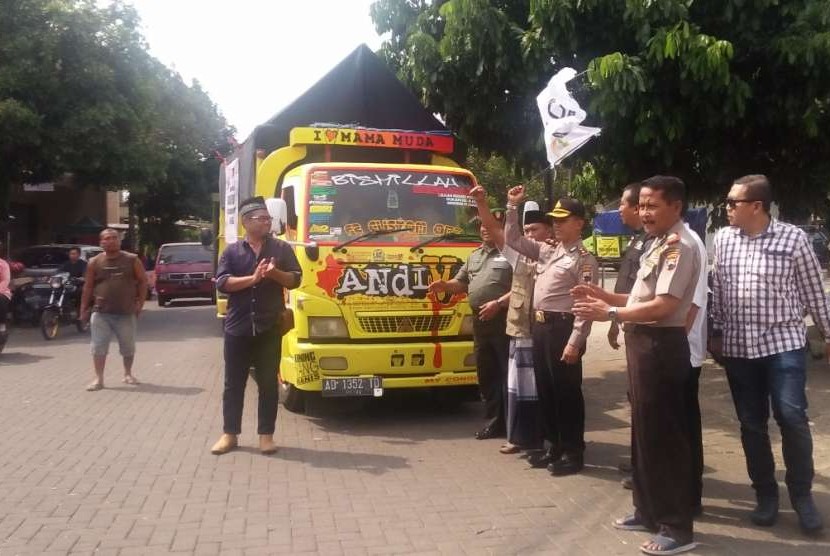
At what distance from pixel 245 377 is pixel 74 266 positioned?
11308 mm

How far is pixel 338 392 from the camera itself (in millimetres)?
7000

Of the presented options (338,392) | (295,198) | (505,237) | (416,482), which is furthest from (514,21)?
(416,482)

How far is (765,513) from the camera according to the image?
4.69 meters

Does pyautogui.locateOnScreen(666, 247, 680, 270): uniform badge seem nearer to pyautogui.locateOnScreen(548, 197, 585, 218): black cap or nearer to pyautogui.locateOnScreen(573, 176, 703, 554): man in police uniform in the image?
pyautogui.locateOnScreen(573, 176, 703, 554): man in police uniform

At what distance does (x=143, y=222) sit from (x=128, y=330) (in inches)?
1366

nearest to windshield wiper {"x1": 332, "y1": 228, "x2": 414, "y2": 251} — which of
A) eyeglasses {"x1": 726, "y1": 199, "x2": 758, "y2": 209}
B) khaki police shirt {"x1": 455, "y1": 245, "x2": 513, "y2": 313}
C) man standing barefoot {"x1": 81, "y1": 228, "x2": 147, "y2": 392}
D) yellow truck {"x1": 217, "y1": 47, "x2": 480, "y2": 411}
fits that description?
yellow truck {"x1": 217, "y1": 47, "x2": 480, "y2": 411}

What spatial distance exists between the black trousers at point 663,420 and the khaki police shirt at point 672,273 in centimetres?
12

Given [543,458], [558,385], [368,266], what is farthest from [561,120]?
[543,458]

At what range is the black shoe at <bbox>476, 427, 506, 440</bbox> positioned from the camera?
6.92 meters

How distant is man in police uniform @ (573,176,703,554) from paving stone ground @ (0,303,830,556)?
0.87 ft

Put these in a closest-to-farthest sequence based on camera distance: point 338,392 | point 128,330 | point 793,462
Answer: point 793,462
point 338,392
point 128,330

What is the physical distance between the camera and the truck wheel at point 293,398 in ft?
25.6

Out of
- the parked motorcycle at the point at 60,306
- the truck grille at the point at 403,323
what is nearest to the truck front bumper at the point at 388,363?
the truck grille at the point at 403,323

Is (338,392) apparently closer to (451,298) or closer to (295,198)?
(451,298)
